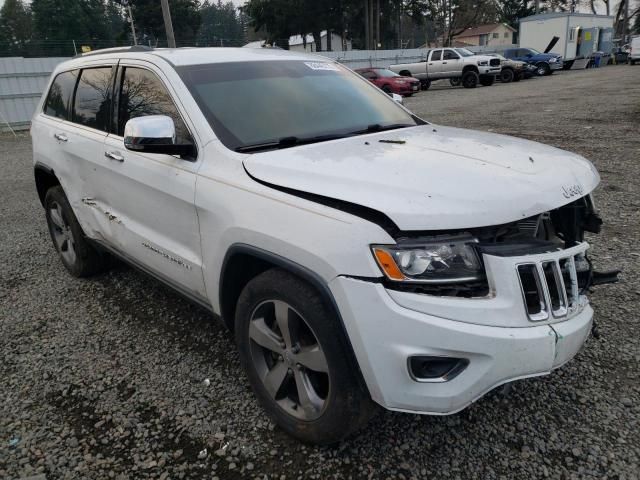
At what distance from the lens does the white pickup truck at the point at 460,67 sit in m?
25.9

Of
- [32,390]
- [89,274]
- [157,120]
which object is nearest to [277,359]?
[157,120]

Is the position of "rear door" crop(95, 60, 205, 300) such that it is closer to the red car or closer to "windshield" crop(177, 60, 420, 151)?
"windshield" crop(177, 60, 420, 151)

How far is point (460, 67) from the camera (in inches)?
1039

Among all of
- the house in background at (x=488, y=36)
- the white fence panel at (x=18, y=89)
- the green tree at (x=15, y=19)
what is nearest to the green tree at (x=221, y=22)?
the green tree at (x=15, y=19)

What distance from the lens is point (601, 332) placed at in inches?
126

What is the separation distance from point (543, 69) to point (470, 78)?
836 centimetres

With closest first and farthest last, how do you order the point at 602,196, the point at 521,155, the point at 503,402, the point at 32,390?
1. the point at 521,155
2. the point at 503,402
3. the point at 32,390
4. the point at 602,196

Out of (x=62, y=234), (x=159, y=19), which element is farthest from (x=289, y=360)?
(x=159, y=19)

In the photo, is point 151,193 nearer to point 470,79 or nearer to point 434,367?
point 434,367

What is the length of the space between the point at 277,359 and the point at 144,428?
77cm

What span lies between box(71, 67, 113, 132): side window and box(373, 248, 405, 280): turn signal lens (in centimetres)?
249

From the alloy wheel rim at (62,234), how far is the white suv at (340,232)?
1.19m

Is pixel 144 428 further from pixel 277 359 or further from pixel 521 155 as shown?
pixel 521 155

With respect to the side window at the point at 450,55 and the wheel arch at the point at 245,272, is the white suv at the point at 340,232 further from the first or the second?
the side window at the point at 450,55
